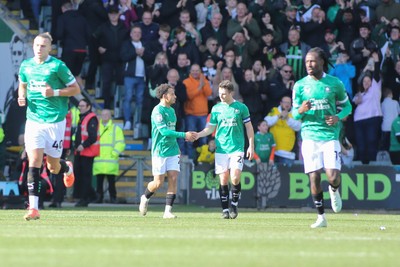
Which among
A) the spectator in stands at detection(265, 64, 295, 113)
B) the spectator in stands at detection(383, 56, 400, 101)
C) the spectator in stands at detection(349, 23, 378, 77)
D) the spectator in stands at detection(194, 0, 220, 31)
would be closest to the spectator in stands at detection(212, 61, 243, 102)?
the spectator in stands at detection(265, 64, 295, 113)

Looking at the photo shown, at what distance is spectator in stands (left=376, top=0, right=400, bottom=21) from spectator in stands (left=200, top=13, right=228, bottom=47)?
13.9 feet

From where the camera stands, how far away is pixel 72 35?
28.7 metres

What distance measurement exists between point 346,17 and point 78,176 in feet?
26.0

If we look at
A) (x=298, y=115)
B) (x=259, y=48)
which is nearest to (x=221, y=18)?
(x=259, y=48)

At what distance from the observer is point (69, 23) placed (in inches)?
1125

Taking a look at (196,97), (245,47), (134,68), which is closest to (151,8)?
(134,68)

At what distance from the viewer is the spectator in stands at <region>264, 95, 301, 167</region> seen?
1117 inches

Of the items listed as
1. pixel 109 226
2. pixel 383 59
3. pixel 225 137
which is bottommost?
pixel 109 226

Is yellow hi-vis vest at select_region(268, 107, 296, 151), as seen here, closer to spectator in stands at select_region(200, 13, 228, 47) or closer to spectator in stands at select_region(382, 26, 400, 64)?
spectator in stands at select_region(200, 13, 228, 47)

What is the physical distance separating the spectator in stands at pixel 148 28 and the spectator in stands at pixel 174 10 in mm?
684

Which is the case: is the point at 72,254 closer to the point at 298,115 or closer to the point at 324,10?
the point at 298,115

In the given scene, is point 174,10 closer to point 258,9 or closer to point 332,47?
point 258,9

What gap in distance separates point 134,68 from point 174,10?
2.19 metres

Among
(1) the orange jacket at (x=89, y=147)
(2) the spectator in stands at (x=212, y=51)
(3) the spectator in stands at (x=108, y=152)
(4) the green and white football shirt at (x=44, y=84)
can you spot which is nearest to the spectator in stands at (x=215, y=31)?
(2) the spectator in stands at (x=212, y=51)
